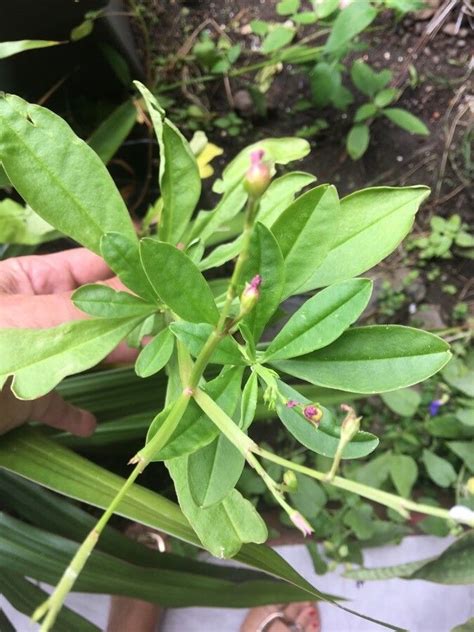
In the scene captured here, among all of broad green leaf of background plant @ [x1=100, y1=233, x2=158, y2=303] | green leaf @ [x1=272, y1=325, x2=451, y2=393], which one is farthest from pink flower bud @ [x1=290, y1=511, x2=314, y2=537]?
broad green leaf of background plant @ [x1=100, y1=233, x2=158, y2=303]

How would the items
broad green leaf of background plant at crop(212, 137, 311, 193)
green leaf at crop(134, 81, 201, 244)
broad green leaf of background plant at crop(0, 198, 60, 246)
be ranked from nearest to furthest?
green leaf at crop(134, 81, 201, 244) < broad green leaf of background plant at crop(212, 137, 311, 193) < broad green leaf of background plant at crop(0, 198, 60, 246)

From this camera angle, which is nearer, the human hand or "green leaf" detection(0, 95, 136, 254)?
"green leaf" detection(0, 95, 136, 254)

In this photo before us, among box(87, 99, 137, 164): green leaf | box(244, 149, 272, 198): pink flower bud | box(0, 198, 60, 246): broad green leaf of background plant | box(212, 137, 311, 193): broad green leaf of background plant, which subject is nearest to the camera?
box(244, 149, 272, 198): pink flower bud

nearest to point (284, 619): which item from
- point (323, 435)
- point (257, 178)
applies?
point (323, 435)

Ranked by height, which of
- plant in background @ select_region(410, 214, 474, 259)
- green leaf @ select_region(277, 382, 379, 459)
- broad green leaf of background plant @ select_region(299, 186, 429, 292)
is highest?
broad green leaf of background plant @ select_region(299, 186, 429, 292)

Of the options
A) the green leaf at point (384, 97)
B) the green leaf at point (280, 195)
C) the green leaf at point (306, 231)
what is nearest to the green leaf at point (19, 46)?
the green leaf at point (280, 195)

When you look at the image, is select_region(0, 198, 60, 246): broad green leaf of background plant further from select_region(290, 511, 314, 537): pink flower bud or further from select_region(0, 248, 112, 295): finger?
select_region(290, 511, 314, 537): pink flower bud

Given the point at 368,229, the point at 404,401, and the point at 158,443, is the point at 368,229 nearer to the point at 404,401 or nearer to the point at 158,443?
the point at 158,443
